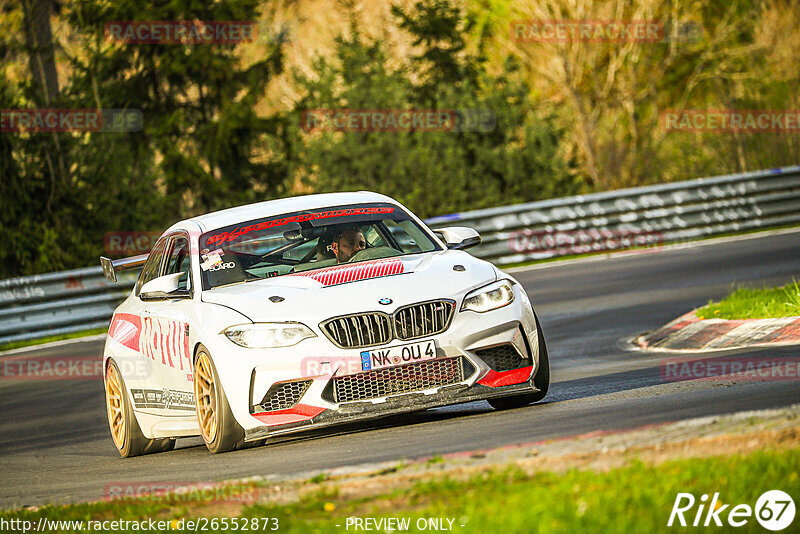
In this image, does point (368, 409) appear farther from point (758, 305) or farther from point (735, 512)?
point (758, 305)

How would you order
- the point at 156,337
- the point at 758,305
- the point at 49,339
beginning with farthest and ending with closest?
1. the point at 49,339
2. the point at 758,305
3. the point at 156,337

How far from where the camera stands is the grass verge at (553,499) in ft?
14.8

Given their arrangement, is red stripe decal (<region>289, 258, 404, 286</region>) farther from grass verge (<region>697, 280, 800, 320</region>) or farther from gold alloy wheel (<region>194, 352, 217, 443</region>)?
grass verge (<region>697, 280, 800, 320</region>)

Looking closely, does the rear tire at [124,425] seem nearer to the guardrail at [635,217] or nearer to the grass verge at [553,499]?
the grass verge at [553,499]

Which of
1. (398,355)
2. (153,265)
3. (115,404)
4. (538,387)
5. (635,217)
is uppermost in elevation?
(153,265)

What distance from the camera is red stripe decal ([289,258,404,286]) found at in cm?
824

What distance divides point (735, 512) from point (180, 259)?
6000mm

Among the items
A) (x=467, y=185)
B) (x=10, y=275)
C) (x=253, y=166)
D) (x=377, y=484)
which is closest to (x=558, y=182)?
(x=467, y=185)

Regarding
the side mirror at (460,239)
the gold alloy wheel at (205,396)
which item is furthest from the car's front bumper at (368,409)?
the side mirror at (460,239)

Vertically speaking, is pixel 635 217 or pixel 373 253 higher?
pixel 373 253

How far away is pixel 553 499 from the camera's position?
4.80 m

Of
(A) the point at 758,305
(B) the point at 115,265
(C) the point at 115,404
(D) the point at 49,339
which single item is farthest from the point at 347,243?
(D) the point at 49,339

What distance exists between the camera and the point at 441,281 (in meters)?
8.15

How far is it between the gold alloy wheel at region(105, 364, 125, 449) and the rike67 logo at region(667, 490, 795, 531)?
5.97m
